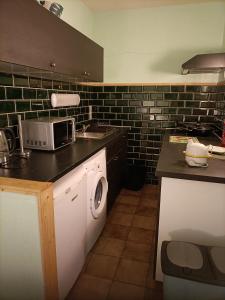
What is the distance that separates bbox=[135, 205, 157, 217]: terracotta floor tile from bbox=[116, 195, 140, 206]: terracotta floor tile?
0.11m

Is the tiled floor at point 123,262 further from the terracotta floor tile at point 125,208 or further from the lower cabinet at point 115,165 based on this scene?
the lower cabinet at point 115,165

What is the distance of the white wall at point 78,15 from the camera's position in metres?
2.27

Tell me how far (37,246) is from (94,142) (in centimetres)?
114

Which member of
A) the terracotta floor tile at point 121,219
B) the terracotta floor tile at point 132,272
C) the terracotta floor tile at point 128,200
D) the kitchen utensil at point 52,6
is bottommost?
the terracotta floor tile at point 132,272

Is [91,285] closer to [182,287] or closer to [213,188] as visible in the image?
[182,287]

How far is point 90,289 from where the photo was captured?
152cm

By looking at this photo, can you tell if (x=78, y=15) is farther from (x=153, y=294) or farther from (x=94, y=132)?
(x=153, y=294)

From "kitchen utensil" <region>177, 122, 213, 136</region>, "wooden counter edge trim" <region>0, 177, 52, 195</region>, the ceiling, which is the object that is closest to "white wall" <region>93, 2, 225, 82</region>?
the ceiling

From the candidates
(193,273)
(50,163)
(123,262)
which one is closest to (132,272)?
(123,262)

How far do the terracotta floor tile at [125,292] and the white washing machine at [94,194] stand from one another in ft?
1.14

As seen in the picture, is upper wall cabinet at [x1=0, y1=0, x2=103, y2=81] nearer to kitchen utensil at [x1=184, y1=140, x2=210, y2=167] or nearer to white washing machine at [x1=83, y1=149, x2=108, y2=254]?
white washing machine at [x1=83, y1=149, x2=108, y2=254]

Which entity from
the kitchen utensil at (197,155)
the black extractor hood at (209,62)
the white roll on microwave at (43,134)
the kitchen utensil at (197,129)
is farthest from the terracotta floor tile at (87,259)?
the black extractor hood at (209,62)

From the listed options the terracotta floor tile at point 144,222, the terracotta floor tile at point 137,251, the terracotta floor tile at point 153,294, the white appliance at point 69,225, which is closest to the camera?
the white appliance at point 69,225

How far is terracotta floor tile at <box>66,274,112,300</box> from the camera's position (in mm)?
1464
